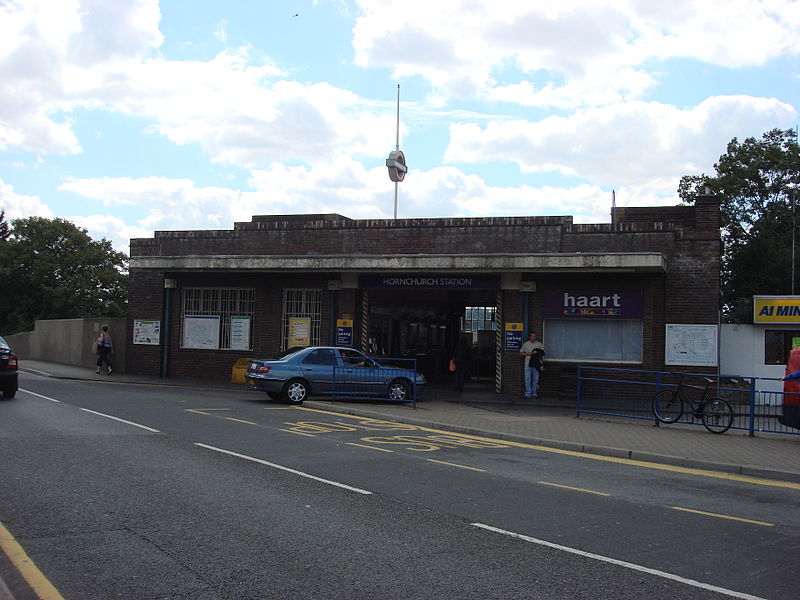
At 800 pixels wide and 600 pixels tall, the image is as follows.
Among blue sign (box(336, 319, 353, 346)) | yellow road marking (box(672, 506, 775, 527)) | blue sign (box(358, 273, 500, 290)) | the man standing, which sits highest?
blue sign (box(358, 273, 500, 290))

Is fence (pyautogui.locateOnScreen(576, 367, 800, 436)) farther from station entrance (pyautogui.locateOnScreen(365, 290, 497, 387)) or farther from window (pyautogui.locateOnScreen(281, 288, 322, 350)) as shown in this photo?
window (pyautogui.locateOnScreen(281, 288, 322, 350))

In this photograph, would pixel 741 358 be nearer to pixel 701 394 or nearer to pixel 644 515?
pixel 701 394

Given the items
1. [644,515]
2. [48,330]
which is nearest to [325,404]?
[644,515]

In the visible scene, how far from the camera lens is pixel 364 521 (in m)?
6.80

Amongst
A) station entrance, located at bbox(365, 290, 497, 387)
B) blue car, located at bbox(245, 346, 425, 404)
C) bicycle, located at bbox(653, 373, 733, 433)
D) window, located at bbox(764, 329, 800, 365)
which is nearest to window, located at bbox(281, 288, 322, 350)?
station entrance, located at bbox(365, 290, 497, 387)

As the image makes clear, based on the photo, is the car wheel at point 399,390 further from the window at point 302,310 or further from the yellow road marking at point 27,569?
the yellow road marking at point 27,569

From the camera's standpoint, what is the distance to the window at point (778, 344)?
1997 centimetres

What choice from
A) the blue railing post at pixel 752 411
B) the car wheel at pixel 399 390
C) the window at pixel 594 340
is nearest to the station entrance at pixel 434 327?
the window at pixel 594 340

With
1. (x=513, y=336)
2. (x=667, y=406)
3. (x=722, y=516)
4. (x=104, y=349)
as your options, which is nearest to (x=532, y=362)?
(x=513, y=336)

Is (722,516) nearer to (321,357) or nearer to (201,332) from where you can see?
(321,357)

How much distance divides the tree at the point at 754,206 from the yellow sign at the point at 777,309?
1963 cm

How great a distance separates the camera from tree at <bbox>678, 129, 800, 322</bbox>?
129ft

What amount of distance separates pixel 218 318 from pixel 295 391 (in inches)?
319

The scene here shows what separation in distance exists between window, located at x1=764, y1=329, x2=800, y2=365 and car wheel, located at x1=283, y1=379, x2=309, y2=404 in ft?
41.0
